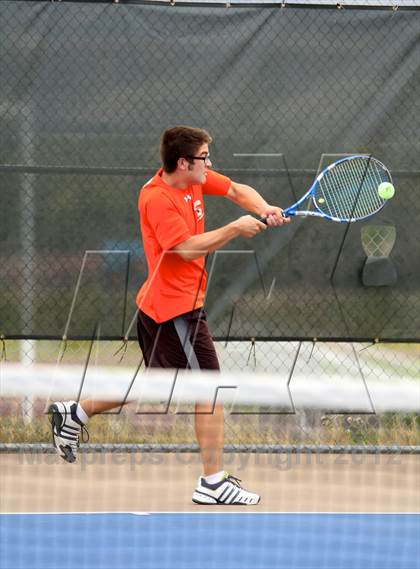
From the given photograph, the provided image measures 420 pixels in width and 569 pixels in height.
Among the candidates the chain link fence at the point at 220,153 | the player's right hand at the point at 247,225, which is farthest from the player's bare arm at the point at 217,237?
the chain link fence at the point at 220,153

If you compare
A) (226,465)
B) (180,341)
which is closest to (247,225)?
(180,341)

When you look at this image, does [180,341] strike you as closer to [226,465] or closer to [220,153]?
[220,153]

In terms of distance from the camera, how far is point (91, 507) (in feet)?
19.6

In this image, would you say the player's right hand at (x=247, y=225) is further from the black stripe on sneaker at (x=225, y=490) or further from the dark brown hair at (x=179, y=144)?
the black stripe on sneaker at (x=225, y=490)

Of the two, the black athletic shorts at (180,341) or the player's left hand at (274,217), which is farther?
the black athletic shorts at (180,341)

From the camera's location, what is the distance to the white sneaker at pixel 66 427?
509 cm

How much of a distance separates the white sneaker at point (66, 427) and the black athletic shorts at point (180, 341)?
1.08 feet

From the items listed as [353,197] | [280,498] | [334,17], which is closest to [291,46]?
[334,17]

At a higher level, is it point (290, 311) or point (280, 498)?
point (290, 311)

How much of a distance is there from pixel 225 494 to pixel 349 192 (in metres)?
1.54

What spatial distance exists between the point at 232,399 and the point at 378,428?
0.93 meters

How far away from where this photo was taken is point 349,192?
5840 millimetres
